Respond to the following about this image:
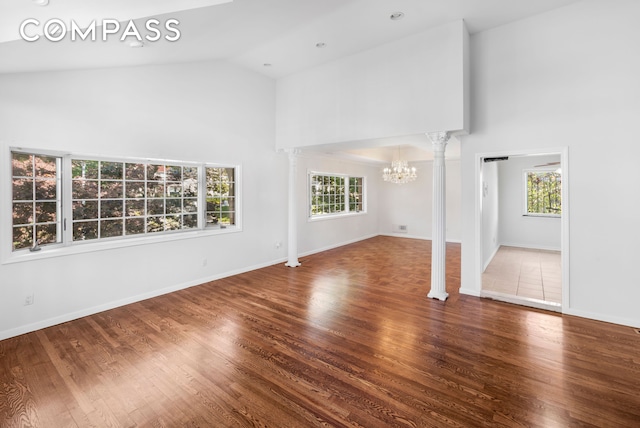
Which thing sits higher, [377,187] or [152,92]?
[152,92]

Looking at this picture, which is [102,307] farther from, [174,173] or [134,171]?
[174,173]

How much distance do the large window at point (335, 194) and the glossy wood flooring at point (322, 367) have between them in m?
3.71

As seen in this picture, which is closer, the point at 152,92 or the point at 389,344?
the point at 389,344

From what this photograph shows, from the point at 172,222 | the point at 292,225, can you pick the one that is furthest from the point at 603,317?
the point at 172,222

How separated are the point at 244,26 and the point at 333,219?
5.16m

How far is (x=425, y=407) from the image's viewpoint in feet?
6.55

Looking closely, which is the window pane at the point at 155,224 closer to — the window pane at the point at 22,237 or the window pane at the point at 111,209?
the window pane at the point at 111,209

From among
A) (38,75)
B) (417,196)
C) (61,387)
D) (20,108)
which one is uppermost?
(38,75)

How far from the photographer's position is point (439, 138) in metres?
4.00

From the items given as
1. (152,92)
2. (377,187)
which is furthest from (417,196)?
(152,92)

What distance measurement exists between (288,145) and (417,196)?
524 centimetres

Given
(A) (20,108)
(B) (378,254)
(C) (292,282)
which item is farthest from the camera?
(B) (378,254)

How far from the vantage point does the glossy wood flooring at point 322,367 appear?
1944mm

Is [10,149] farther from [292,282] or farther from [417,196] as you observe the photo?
[417,196]
